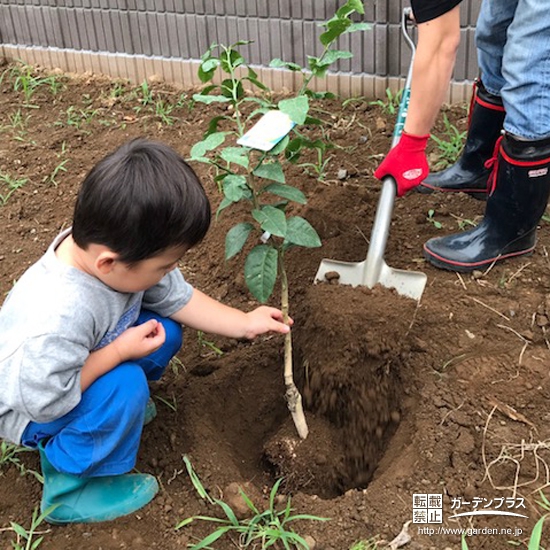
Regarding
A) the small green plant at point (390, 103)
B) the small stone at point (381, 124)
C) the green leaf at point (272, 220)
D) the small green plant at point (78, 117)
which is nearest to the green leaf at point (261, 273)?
the green leaf at point (272, 220)

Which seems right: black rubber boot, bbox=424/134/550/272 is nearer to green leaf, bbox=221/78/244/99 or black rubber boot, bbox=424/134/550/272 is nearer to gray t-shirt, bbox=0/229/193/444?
green leaf, bbox=221/78/244/99

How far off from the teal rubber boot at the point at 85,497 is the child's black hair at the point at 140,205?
545mm

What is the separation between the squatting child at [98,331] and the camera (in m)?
1.37

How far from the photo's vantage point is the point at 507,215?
2176mm

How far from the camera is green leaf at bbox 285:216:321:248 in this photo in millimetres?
1645

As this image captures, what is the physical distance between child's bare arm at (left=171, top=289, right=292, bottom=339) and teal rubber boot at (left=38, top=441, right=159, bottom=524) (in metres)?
0.44

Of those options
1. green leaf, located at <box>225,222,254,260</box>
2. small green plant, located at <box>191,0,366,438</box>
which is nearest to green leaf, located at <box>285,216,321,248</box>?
small green plant, located at <box>191,0,366,438</box>

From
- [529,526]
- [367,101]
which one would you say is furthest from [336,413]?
[367,101]

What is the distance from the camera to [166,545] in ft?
5.06

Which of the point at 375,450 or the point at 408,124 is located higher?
the point at 408,124

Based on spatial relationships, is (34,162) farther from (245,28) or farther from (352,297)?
(352,297)

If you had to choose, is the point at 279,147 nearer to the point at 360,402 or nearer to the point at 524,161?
the point at 360,402

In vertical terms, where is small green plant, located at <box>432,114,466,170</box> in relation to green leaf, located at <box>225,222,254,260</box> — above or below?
below

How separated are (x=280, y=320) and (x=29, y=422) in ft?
2.22
